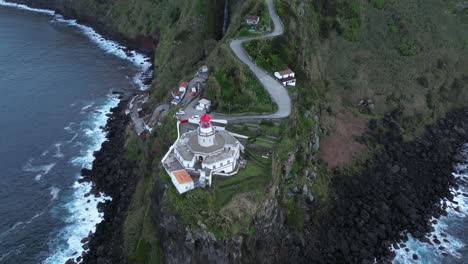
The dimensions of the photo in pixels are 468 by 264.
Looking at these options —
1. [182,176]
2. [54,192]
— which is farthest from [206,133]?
[54,192]

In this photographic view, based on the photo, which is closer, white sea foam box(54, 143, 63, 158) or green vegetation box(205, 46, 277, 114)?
green vegetation box(205, 46, 277, 114)

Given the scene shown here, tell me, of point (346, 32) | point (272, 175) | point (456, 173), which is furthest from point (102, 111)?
point (456, 173)

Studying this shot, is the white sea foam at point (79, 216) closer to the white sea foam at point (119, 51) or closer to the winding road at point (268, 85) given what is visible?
the winding road at point (268, 85)

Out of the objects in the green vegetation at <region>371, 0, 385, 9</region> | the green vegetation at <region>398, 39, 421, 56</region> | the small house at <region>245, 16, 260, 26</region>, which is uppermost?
the green vegetation at <region>371, 0, 385, 9</region>

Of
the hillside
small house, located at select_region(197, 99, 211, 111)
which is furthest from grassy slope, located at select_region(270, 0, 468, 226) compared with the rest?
small house, located at select_region(197, 99, 211, 111)

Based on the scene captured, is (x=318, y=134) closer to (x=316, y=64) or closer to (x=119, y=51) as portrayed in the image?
(x=316, y=64)

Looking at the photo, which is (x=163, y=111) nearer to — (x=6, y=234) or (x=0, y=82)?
(x=6, y=234)

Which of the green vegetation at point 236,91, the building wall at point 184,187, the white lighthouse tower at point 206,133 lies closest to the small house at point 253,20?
the green vegetation at point 236,91

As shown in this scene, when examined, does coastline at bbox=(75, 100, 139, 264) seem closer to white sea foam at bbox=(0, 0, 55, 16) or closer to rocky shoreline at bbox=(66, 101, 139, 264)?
rocky shoreline at bbox=(66, 101, 139, 264)
